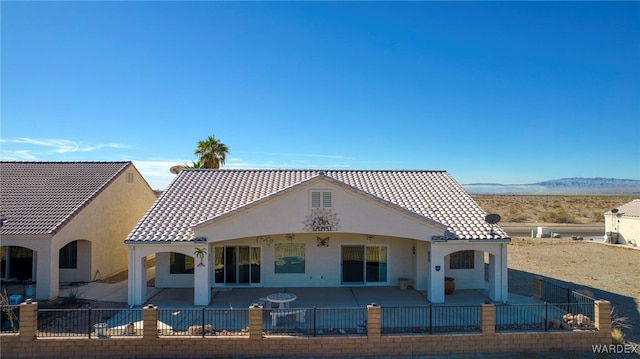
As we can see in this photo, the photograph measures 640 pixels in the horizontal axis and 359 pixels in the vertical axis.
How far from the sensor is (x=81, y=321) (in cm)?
1345

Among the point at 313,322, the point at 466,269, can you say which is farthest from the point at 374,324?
the point at 466,269

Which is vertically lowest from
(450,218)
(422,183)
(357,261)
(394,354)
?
(394,354)

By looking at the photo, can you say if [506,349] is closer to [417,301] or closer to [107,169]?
[417,301]

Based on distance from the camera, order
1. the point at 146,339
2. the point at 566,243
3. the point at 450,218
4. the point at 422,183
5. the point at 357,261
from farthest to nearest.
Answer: the point at 566,243 < the point at 422,183 < the point at 357,261 < the point at 450,218 < the point at 146,339

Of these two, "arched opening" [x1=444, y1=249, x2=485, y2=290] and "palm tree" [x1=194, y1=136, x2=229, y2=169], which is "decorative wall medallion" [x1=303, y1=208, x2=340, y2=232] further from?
"palm tree" [x1=194, y1=136, x2=229, y2=169]

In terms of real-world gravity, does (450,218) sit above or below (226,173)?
below

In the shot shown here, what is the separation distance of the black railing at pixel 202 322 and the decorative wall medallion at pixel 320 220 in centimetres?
413

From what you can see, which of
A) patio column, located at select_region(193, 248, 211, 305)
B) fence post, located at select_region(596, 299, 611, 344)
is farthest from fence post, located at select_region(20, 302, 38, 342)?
fence post, located at select_region(596, 299, 611, 344)

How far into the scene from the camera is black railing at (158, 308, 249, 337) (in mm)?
11984

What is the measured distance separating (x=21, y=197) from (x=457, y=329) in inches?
822

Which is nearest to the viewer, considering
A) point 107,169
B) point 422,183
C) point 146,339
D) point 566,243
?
point 146,339

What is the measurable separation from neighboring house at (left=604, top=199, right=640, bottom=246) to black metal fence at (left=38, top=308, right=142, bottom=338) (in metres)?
36.7

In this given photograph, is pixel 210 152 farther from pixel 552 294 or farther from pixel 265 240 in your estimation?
pixel 552 294

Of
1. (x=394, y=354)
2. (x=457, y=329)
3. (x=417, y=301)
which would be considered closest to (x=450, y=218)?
(x=417, y=301)
